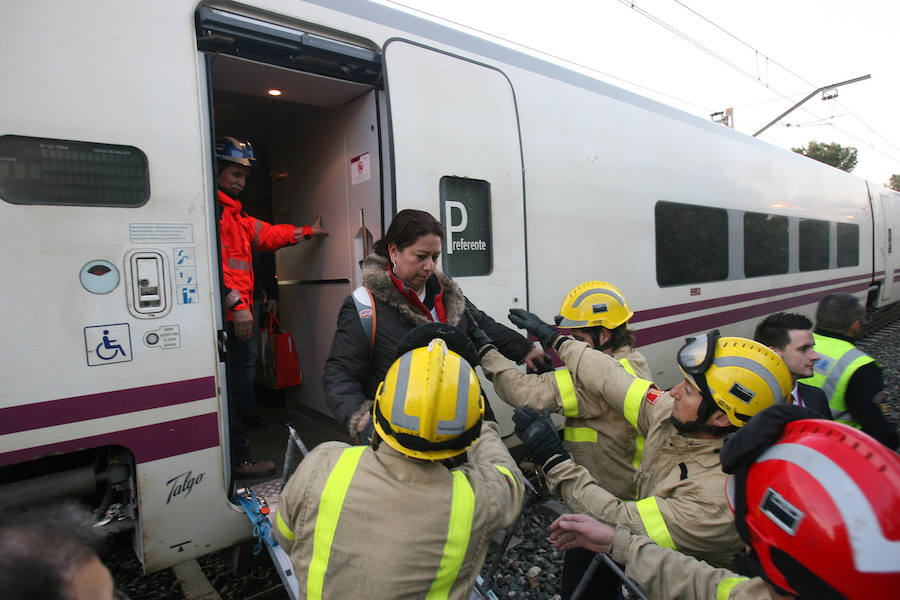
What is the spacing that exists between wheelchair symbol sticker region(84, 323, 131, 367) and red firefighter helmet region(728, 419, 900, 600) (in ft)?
7.29

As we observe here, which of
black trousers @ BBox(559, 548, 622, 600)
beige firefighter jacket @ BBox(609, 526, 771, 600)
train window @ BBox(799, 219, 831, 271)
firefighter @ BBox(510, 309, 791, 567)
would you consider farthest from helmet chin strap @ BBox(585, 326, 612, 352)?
train window @ BBox(799, 219, 831, 271)

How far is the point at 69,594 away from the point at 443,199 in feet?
8.68

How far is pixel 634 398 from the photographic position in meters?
2.09

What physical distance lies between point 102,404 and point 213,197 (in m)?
0.98

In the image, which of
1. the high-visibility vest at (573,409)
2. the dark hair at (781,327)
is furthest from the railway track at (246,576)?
the high-visibility vest at (573,409)

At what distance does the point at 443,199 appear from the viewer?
3.08m

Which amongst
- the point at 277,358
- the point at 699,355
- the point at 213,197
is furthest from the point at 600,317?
the point at 277,358

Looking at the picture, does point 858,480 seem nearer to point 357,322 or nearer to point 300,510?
point 300,510

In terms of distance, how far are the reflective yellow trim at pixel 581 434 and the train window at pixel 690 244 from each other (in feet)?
8.76

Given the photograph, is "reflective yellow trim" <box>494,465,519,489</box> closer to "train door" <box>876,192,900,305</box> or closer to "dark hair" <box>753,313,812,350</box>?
"dark hair" <box>753,313,812,350</box>

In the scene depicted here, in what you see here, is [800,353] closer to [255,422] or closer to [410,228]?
[410,228]

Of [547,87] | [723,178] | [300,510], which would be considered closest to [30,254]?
[300,510]

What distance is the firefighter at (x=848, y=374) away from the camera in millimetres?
2768

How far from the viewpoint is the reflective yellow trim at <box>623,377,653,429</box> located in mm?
2076
